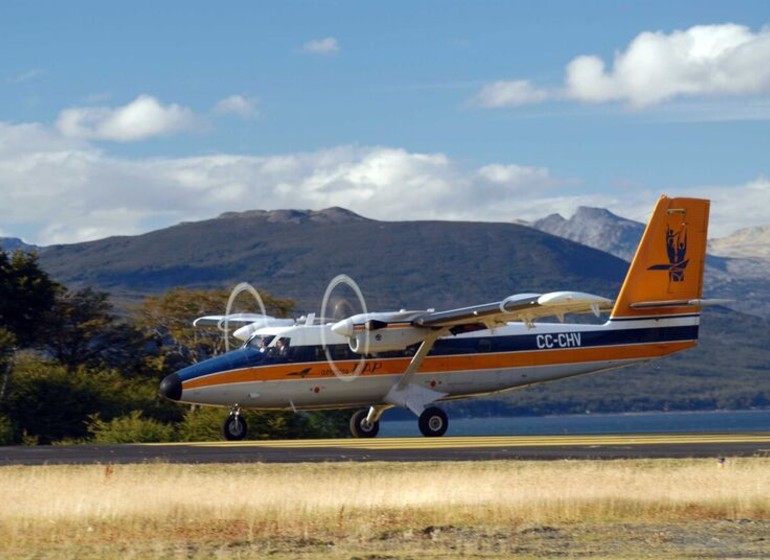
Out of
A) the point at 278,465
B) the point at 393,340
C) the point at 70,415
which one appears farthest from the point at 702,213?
the point at 70,415

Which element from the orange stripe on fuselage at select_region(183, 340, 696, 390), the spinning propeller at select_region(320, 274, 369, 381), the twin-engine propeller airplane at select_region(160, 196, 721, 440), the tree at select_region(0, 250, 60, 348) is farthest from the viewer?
the tree at select_region(0, 250, 60, 348)

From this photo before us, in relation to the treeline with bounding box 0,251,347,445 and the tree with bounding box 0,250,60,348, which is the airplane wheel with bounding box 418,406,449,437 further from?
the tree with bounding box 0,250,60,348

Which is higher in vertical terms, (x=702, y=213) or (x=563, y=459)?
(x=702, y=213)

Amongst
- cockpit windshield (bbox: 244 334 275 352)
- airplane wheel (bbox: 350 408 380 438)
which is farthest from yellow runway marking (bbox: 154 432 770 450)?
airplane wheel (bbox: 350 408 380 438)

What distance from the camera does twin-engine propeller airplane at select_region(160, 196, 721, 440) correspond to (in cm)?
3341

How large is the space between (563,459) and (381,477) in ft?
14.4

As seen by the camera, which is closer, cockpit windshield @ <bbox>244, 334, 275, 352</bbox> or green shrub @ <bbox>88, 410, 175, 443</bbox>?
cockpit windshield @ <bbox>244, 334, 275, 352</bbox>

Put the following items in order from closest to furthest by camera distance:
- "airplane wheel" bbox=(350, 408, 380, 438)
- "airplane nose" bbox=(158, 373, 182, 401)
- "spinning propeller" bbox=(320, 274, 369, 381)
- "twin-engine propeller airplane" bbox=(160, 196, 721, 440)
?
"airplane nose" bbox=(158, 373, 182, 401) < "twin-engine propeller airplane" bbox=(160, 196, 721, 440) < "spinning propeller" bbox=(320, 274, 369, 381) < "airplane wheel" bbox=(350, 408, 380, 438)

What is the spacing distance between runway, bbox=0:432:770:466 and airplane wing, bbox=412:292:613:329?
306cm

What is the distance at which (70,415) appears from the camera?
41031 millimetres

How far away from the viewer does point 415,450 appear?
27.0 meters

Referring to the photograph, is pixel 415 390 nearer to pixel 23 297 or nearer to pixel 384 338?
pixel 384 338

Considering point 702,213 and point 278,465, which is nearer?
point 278,465

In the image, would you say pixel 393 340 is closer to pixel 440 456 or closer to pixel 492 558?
pixel 440 456
